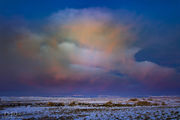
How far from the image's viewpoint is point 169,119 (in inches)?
846

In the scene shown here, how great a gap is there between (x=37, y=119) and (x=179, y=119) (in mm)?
17978

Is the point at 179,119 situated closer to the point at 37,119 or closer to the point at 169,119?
the point at 169,119

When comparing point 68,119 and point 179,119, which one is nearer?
point 179,119

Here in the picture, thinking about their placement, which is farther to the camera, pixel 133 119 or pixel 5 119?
pixel 5 119

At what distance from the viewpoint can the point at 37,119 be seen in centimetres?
2516

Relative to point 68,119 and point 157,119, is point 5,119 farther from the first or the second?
point 157,119

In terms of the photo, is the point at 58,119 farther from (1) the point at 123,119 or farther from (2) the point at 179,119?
(2) the point at 179,119

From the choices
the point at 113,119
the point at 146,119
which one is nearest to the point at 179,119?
the point at 146,119

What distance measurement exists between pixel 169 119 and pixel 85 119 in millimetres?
10356

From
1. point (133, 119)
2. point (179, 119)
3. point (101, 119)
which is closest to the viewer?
point (179, 119)

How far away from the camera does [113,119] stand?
23547mm

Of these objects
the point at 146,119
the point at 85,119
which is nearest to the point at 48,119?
the point at 85,119

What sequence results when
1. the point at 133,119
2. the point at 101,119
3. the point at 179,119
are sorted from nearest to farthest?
the point at 179,119 < the point at 133,119 < the point at 101,119

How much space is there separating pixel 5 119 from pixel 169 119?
2130cm
